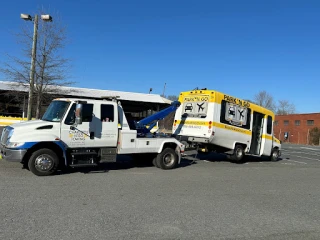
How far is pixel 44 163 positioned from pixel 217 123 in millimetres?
7328

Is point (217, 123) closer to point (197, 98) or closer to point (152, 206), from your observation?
point (197, 98)

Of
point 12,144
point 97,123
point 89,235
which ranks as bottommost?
point 89,235

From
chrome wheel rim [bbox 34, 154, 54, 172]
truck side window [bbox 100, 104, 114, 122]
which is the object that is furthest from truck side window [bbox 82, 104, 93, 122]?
chrome wheel rim [bbox 34, 154, 54, 172]

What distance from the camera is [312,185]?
10320 millimetres

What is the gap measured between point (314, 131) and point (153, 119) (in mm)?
58672

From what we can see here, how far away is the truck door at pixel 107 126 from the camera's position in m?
10.3

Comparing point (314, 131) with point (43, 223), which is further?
point (314, 131)

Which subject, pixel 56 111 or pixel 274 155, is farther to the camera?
pixel 274 155

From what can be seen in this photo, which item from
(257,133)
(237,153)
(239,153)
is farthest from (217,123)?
(257,133)

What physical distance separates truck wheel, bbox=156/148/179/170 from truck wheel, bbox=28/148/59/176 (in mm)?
3853

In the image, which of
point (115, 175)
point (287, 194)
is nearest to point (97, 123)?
point (115, 175)

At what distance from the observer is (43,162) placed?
924 centimetres

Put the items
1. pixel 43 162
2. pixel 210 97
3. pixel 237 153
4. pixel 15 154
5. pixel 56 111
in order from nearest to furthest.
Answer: pixel 15 154, pixel 43 162, pixel 56 111, pixel 210 97, pixel 237 153

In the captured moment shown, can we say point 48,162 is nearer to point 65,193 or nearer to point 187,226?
point 65,193
